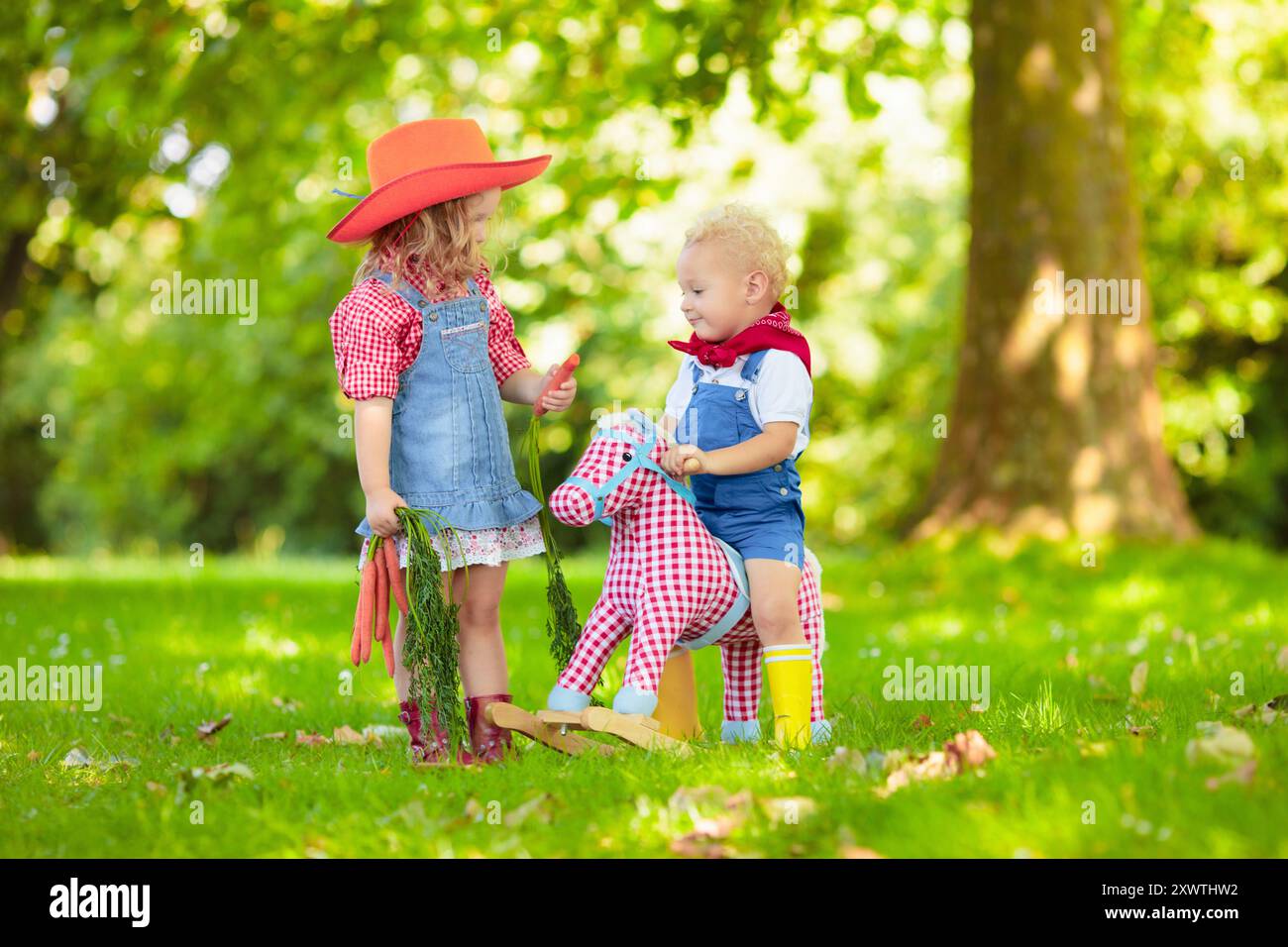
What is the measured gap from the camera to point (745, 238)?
4371 millimetres

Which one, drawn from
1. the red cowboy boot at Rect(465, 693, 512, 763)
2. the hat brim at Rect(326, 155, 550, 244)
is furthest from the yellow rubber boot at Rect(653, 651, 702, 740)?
the hat brim at Rect(326, 155, 550, 244)

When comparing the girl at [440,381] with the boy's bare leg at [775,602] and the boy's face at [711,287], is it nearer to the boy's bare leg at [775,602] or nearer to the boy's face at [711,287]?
the boy's face at [711,287]

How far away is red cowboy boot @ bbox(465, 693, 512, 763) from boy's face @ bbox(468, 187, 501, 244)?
4.84ft

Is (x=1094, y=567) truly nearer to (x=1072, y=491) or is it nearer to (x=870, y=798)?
(x=1072, y=491)

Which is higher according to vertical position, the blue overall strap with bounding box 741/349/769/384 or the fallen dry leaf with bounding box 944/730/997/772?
the blue overall strap with bounding box 741/349/769/384

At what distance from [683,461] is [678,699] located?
862 millimetres

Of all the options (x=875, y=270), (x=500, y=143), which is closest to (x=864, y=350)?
(x=875, y=270)

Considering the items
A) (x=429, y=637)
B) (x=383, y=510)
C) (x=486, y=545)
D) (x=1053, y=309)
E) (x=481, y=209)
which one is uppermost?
(x=1053, y=309)

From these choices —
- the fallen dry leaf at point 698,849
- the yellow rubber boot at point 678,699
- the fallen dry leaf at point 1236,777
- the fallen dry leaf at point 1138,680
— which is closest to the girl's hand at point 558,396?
the yellow rubber boot at point 678,699

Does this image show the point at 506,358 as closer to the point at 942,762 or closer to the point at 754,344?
the point at 754,344

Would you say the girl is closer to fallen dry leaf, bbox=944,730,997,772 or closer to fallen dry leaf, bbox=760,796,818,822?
fallen dry leaf, bbox=760,796,818,822

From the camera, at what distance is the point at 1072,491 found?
884 centimetres

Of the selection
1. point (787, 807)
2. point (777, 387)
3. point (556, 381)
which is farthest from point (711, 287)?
point (787, 807)

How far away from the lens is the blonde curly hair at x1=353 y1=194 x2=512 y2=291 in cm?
445
